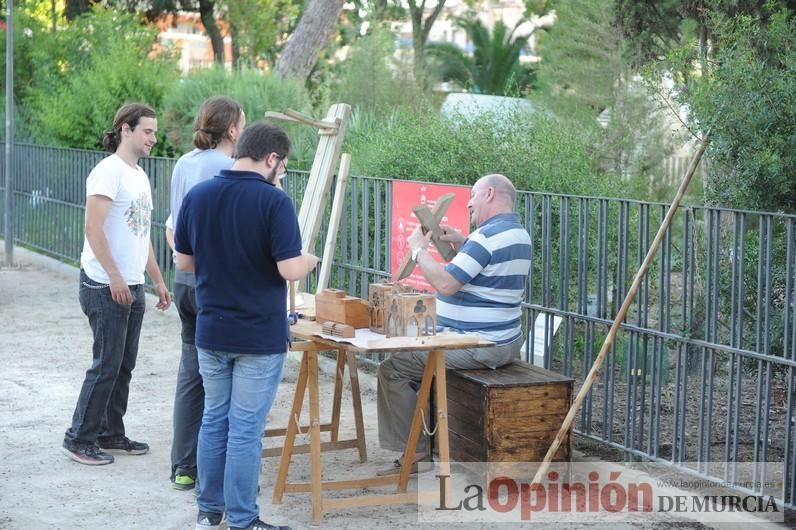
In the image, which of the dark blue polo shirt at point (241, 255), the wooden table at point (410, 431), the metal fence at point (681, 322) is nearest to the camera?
the dark blue polo shirt at point (241, 255)

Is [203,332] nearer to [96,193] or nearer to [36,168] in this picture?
[96,193]

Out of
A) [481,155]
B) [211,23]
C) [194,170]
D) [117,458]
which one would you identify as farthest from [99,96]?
[211,23]

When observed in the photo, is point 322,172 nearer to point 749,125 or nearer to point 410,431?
point 410,431

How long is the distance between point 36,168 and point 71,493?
1002cm

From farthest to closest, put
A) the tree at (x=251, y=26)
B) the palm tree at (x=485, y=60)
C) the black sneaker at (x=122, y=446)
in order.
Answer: the palm tree at (x=485, y=60) < the tree at (x=251, y=26) < the black sneaker at (x=122, y=446)

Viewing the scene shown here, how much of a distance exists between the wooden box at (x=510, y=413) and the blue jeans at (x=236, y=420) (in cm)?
134

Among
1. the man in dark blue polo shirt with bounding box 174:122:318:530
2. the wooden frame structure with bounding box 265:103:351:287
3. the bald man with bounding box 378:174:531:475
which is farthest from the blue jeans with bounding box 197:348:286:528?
the wooden frame structure with bounding box 265:103:351:287

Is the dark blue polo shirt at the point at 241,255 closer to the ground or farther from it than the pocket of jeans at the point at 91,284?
farther from it

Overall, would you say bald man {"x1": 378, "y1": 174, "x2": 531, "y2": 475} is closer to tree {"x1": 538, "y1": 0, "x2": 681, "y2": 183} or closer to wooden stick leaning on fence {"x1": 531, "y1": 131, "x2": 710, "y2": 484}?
wooden stick leaning on fence {"x1": 531, "y1": 131, "x2": 710, "y2": 484}

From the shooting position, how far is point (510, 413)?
609 centimetres

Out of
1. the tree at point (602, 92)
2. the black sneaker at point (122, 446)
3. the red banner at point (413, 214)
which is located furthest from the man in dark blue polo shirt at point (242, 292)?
the tree at point (602, 92)

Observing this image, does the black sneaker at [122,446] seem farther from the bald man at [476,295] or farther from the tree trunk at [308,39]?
the tree trunk at [308,39]

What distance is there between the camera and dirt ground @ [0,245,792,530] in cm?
580

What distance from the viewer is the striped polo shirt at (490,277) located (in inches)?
245
